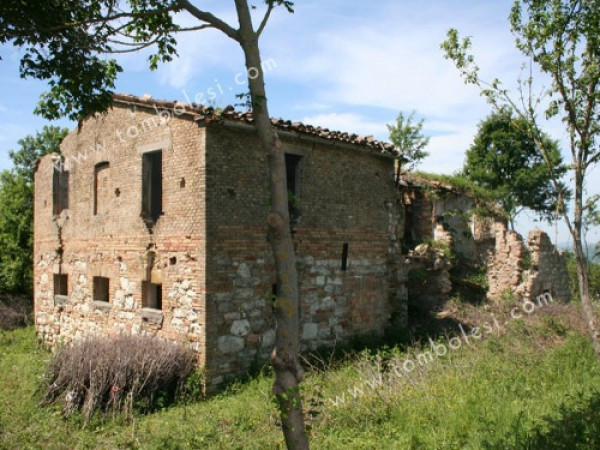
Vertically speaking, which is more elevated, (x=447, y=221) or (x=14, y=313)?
(x=447, y=221)

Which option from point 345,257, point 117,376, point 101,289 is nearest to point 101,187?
point 101,289

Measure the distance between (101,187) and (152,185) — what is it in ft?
6.40

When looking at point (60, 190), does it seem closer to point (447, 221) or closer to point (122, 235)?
point (122, 235)

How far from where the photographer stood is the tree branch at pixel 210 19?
4.91 m

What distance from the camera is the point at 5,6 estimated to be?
17.8 ft

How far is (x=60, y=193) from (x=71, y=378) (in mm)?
6771

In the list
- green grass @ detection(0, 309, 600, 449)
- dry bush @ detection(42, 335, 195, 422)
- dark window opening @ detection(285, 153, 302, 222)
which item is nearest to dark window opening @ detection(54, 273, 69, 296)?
green grass @ detection(0, 309, 600, 449)

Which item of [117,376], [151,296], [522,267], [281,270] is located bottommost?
[117,376]

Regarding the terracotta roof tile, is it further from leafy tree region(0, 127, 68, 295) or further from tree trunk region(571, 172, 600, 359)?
leafy tree region(0, 127, 68, 295)

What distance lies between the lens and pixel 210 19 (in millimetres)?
4969

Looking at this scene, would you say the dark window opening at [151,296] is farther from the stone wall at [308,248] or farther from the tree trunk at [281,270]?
the tree trunk at [281,270]

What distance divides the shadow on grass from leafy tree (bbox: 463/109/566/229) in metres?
21.1

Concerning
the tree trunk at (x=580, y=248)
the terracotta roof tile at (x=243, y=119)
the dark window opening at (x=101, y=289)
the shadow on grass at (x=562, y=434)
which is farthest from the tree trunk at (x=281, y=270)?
the dark window opening at (x=101, y=289)

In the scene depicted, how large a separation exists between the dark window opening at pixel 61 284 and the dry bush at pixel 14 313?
4.66 m
